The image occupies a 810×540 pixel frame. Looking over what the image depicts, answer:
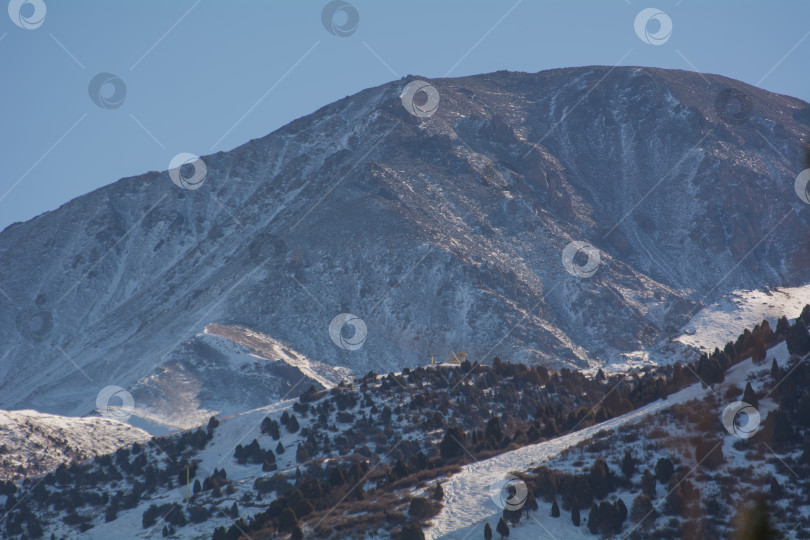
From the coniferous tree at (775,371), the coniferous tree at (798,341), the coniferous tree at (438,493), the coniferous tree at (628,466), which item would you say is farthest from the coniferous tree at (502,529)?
the coniferous tree at (798,341)

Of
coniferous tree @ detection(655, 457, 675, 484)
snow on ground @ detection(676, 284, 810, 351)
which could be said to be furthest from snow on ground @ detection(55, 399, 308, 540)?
snow on ground @ detection(676, 284, 810, 351)

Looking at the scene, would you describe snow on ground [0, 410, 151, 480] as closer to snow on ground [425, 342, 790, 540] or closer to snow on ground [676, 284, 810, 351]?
snow on ground [425, 342, 790, 540]

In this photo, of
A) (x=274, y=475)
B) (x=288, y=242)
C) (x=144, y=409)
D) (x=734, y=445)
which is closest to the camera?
(x=734, y=445)

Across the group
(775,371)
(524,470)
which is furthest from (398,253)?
(775,371)

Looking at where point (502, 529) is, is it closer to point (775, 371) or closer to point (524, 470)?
point (524, 470)

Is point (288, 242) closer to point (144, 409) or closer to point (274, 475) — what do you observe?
point (144, 409)

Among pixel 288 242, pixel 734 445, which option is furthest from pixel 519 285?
pixel 734 445
